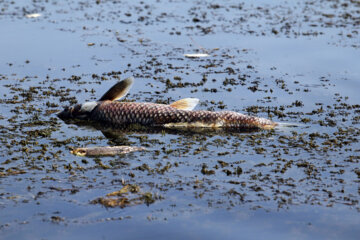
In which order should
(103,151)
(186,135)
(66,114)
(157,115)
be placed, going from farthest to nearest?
(66,114)
(157,115)
(186,135)
(103,151)

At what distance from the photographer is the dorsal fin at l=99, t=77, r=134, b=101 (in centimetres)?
867

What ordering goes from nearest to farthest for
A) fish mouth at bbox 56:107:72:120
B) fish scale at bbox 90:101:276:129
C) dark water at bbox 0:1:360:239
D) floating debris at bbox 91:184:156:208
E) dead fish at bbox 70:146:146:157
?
dark water at bbox 0:1:360:239 → floating debris at bbox 91:184:156:208 → dead fish at bbox 70:146:146:157 → fish scale at bbox 90:101:276:129 → fish mouth at bbox 56:107:72:120

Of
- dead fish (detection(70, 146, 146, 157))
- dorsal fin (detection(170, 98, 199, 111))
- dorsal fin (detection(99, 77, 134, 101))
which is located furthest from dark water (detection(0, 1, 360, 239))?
dorsal fin (detection(99, 77, 134, 101))

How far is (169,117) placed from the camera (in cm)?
824

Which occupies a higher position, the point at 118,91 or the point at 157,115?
the point at 118,91

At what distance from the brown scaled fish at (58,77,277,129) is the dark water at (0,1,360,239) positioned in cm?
27

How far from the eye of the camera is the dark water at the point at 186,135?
5.44 meters

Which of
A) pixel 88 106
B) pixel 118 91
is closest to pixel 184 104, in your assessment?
pixel 118 91

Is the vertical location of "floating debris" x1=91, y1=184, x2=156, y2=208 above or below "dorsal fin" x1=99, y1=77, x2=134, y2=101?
below

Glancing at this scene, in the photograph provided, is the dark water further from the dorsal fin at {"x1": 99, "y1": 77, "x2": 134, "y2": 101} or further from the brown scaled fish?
the dorsal fin at {"x1": 99, "y1": 77, "x2": 134, "y2": 101}

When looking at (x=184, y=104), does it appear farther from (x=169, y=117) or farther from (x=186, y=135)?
(x=186, y=135)

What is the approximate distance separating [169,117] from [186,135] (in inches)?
19.6

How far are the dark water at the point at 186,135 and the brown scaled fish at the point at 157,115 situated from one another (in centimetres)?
27

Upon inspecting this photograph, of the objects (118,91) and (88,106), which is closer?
(88,106)
